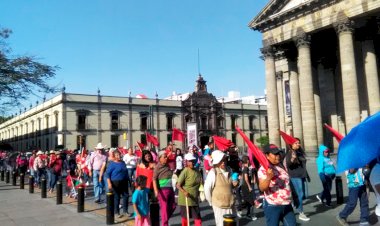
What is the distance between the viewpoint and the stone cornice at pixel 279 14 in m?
25.4

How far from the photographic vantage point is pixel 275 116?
29312 mm

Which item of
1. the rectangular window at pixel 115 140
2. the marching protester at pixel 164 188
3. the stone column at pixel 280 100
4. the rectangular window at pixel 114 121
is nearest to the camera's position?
the marching protester at pixel 164 188

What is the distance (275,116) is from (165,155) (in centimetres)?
2247

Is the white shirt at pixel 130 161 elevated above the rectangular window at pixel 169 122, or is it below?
below

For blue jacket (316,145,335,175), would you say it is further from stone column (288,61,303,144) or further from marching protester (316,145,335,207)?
stone column (288,61,303,144)

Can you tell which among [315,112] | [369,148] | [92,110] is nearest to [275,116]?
[315,112]

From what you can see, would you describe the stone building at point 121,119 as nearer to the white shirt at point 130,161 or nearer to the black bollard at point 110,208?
the white shirt at point 130,161

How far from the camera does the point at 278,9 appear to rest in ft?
93.1

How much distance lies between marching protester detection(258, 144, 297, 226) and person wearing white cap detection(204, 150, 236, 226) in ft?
3.19

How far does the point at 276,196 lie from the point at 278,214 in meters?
0.27

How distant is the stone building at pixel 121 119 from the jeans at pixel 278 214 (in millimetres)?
45155

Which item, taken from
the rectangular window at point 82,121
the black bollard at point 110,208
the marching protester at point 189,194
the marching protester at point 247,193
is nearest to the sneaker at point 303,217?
the marching protester at point 247,193

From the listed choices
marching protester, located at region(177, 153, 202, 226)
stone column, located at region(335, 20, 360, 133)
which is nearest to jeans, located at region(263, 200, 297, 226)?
marching protester, located at region(177, 153, 202, 226)

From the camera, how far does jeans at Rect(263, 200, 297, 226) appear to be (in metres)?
5.39
